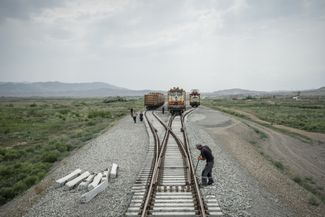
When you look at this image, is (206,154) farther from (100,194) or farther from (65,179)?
(65,179)

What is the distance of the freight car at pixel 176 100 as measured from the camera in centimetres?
3738

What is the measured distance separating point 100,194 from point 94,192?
0.95ft

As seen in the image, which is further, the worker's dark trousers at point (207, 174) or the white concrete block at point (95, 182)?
the worker's dark trousers at point (207, 174)

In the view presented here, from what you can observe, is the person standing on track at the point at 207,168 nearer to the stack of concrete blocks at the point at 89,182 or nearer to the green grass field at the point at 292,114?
the stack of concrete blocks at the point at 89,182

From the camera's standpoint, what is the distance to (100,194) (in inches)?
387

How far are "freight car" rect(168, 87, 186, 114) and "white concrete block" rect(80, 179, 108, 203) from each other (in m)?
27.3

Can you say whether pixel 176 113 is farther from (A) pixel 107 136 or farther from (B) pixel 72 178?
(B) pixel 72 178

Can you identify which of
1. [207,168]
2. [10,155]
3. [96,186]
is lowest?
[10,155]

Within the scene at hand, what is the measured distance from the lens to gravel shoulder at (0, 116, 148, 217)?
28.6 ft

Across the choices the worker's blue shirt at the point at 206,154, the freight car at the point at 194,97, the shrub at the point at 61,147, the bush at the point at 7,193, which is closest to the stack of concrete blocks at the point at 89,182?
the bush at the point at 7,193

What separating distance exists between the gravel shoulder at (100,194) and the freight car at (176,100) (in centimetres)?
1816

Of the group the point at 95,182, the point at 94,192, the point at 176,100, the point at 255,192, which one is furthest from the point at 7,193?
the point at 176,100

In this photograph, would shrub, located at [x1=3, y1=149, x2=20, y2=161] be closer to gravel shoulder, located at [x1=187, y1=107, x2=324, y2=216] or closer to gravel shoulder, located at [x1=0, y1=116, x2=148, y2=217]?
gravel shoulder, located at [x1=0, y1=116, x2=148, y2=217]

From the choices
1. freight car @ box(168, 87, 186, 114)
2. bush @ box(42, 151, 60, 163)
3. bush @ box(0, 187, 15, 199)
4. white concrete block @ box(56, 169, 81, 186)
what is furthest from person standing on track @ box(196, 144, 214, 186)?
freight car @ box(168, 87, 186, 114)
